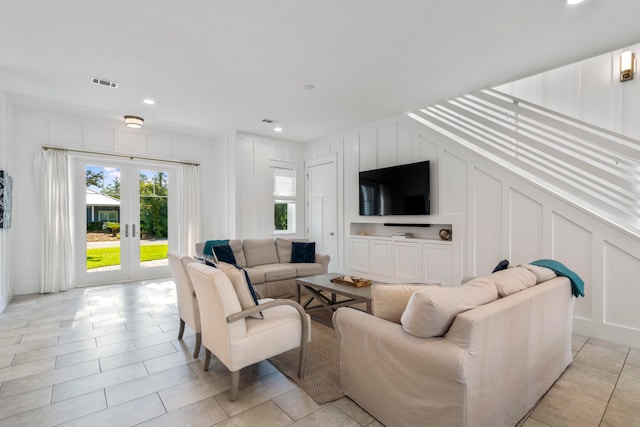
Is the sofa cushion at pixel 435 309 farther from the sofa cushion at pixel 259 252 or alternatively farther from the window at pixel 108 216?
the window at pixel 108 216

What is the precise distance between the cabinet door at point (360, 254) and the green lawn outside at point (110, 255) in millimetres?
3985

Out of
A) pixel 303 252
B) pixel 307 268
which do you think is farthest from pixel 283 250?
pixel 307 268

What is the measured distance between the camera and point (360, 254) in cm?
573

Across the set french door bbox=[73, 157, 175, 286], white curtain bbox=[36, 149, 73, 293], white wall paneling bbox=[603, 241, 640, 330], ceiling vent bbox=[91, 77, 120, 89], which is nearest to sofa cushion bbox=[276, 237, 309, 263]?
french door bbox=[73, 157, 175, 286]

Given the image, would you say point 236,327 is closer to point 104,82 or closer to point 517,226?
point 517,226

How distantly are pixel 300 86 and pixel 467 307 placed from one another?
3365 millimetres

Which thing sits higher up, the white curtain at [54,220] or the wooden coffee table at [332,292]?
the white curtain at [54,220]

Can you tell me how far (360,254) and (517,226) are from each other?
2.64 metres

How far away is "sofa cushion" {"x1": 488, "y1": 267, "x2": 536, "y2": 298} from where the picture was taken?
1.92m

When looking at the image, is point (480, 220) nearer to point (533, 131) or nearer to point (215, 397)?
point (533, 131)

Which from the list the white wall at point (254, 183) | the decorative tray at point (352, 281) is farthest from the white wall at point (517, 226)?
the white wall at point (254, 183)

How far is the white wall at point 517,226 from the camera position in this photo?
122 inches

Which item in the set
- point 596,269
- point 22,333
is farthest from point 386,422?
point 22,333

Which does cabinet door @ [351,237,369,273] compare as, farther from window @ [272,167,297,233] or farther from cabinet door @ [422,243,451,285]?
window @ [272,167,297,233]
